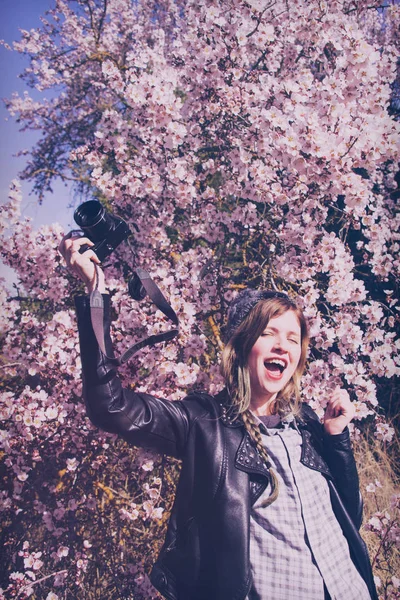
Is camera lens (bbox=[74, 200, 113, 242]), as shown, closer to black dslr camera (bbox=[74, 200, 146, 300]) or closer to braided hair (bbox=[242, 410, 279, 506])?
black dslr camera (bbox=[74, 200, 146, 300])

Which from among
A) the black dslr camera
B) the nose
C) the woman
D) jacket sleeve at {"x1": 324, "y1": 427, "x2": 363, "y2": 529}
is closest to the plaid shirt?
the woman

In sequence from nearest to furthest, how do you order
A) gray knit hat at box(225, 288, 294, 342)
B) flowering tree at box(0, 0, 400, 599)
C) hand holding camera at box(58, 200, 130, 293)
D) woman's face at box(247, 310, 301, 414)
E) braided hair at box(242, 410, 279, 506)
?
braided hair at box(242, 410, 279, 506) → hand holding camera at box(58, 200, 130, 293) → woman's face at box(247, 310, 301, 414) → gray knit hat at box(225, 288, 294, 342) → flowering tree at box(0, 0, 400, 599)

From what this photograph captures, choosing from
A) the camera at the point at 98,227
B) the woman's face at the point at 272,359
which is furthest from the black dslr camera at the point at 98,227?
the woman's face at the point at 272,359

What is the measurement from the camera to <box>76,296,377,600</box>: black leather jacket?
1.38 metres

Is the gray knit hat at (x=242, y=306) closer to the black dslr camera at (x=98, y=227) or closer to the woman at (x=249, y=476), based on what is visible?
the woman at (x=249, y=476)

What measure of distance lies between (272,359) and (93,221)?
115 centimetres

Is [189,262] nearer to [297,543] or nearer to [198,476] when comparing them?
[198,476]

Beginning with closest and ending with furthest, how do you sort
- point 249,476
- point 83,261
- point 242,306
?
→ 1. point 249,476
2. point 83,261
3. point 242,306

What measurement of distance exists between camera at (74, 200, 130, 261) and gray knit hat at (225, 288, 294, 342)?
0.75m

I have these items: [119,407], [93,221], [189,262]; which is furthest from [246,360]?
[189,262]

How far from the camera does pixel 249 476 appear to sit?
153 cm

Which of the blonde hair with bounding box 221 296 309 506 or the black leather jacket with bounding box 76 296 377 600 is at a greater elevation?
the blonde hair with bounding box 221 296 309 506

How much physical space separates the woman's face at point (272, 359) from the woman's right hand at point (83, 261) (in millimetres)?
828

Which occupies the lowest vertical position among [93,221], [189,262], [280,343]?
[280,343]
